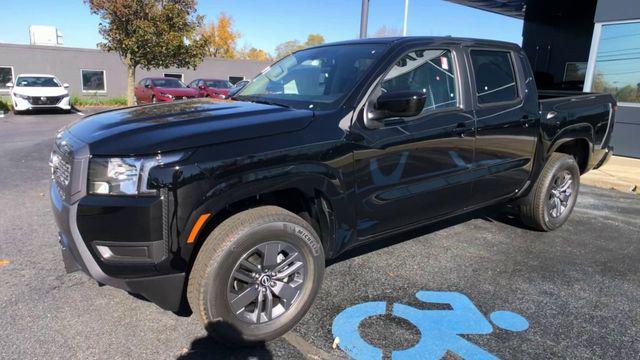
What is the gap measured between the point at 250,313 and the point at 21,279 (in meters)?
2.03

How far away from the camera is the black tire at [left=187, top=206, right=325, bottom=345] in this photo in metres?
2.62

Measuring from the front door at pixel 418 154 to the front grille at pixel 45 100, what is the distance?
1876 cm

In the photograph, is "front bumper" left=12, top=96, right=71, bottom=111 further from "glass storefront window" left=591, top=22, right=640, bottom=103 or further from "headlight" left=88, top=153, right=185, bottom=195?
"headlight" left=88, top=153, right=185, bottom=195

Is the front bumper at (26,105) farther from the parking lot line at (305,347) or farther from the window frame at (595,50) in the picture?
the parking lot line at (305,347)

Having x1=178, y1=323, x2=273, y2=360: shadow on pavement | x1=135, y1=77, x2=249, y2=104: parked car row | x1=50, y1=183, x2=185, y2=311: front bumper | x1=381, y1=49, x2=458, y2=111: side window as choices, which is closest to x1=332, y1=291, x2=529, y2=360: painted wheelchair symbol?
x1=178, y1=323, x2=273, y2=360: shadow on pavement

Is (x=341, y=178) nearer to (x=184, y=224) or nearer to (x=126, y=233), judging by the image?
(x=184, y=224)

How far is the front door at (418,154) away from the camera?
3209mm

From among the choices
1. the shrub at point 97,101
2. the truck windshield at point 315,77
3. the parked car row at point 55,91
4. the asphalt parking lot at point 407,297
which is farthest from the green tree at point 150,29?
the truck windshield at point 315,77

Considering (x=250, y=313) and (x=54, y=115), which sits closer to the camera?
(x=250, y=313)

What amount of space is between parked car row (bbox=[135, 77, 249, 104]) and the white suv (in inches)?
143

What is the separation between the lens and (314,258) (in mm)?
3021

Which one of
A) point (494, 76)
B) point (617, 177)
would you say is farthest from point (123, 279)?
point (617, 177)

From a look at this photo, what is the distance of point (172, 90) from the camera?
21125 mm

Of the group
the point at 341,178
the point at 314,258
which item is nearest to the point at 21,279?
the point at 314,258
